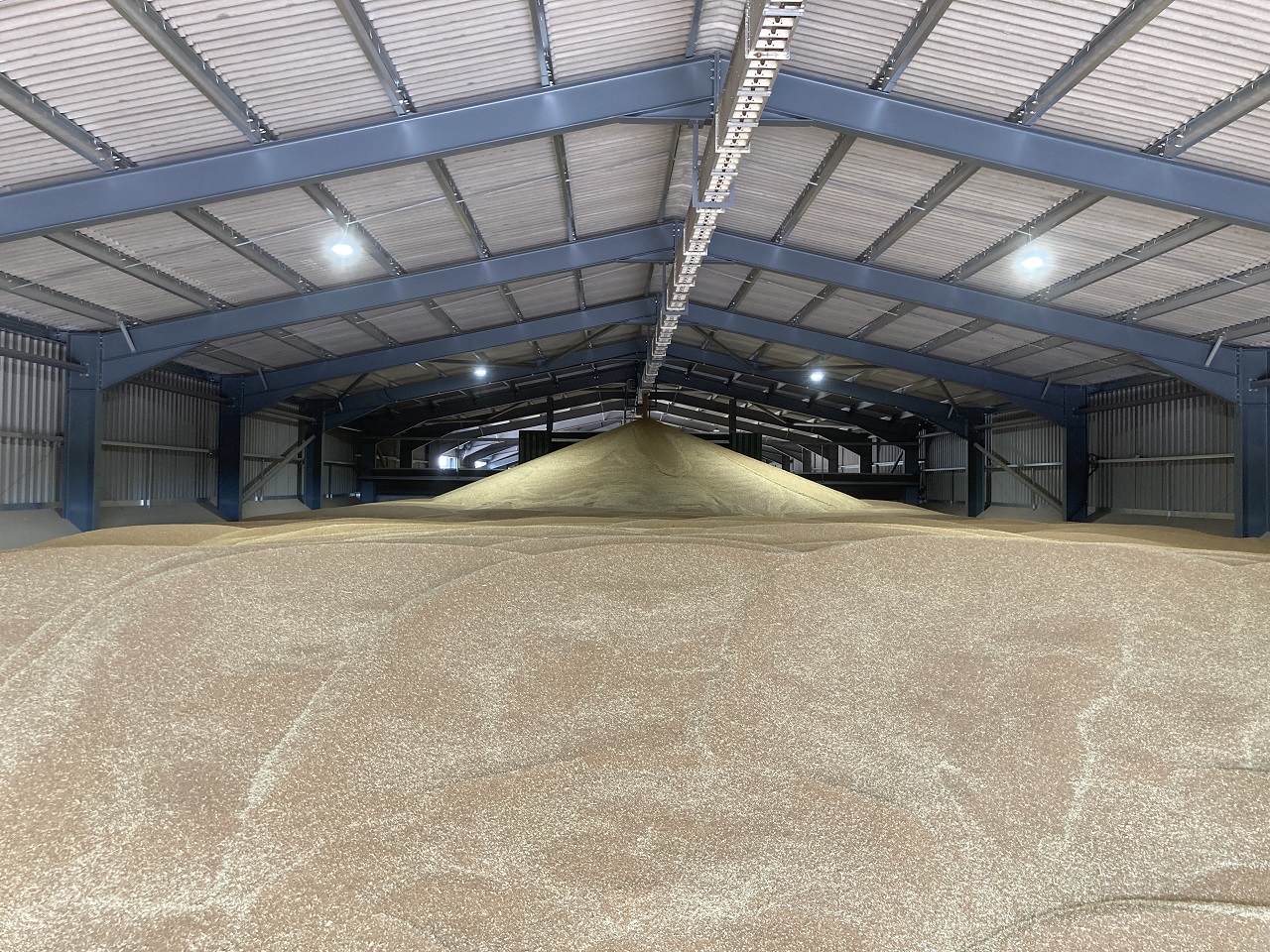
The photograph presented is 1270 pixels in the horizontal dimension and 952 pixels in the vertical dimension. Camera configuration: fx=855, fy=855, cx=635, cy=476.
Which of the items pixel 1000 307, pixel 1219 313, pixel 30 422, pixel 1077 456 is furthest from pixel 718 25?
pixel 1077 456

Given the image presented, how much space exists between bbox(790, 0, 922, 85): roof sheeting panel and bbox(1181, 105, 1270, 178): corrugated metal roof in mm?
3632

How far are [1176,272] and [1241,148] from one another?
396cm

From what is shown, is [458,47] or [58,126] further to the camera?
[458,47]

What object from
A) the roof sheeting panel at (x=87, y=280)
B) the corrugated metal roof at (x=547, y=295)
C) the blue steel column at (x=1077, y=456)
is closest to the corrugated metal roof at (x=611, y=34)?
the corrugated metal roof at (x=547, y=295)

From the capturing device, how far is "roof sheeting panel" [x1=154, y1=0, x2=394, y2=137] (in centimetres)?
785

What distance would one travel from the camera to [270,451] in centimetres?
2498

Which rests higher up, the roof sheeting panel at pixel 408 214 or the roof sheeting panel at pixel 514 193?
the roof sheeting panel at pixel 514 193

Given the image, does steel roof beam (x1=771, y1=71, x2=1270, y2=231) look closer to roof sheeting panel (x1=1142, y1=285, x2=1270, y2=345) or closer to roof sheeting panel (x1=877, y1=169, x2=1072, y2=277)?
roof sheeting panel (x1=877, y1=169, x2=1072, y2=277)

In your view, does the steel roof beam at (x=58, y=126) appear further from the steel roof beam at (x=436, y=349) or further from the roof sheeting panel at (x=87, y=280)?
the steel roof beam at (x=436, y=349)

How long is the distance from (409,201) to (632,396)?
73.5 ft

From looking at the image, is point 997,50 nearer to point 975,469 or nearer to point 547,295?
point 547,295

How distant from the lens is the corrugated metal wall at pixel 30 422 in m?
14.2

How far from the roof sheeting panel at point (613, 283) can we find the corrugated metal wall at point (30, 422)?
9957 millimetres

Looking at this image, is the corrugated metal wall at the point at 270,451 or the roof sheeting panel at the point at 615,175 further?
the corrugated metal wall at the point at 270,451
